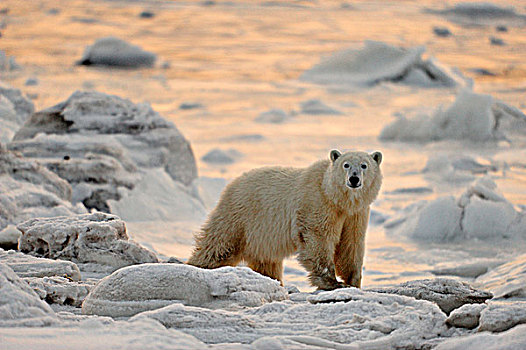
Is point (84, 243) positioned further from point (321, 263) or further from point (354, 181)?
point (354, 181)

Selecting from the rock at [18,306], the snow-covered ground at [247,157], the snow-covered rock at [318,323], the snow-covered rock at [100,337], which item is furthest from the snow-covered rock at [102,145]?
the snow-covered rock at [100,337]

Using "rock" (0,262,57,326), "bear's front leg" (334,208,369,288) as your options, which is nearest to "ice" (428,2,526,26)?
"bear's front leg" (334,208,369,288)

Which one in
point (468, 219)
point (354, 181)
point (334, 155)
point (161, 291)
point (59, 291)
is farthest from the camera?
point (468, 219)

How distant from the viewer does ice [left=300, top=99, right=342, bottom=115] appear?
13.2 metres

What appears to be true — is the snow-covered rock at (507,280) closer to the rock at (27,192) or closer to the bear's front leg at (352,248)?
the bear's front leg at (352,248)

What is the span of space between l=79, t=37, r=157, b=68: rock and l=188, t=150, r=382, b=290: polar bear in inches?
487

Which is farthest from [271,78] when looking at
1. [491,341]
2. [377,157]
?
[491,341]

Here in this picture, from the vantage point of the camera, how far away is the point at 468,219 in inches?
305

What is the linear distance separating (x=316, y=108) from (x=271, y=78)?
2.69m

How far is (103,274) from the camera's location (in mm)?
4754

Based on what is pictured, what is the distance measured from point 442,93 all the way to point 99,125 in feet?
26.2

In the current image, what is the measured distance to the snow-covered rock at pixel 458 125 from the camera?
1169cm

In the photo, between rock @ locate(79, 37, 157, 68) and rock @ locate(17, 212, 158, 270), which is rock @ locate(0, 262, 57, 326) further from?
rock @ locate(79, 37, 157, 68)

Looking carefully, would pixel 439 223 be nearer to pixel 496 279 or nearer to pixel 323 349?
pixel 496 279
